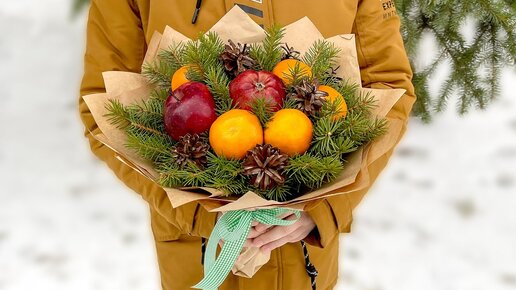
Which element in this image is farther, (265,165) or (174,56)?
(174,56)

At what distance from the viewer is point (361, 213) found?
9.05 feet

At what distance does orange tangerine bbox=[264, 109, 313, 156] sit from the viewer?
0.87m

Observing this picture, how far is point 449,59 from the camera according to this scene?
2447mm

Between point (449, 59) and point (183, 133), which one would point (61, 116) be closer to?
point (449, 59)

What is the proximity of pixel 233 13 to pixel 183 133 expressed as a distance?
29 centimetres

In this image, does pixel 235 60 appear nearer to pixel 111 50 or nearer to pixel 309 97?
pixel 309 97

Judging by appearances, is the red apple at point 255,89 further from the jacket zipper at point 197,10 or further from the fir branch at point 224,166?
the jacket zipper at point 197,10

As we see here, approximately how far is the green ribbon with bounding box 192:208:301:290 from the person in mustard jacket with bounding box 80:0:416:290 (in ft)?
0.29

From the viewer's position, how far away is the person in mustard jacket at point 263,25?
1.19m

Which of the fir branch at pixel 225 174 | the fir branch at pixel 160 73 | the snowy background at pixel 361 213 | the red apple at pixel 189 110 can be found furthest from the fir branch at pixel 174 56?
the snowy background at pixel 361 213

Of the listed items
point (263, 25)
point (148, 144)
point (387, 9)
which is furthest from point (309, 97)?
point (387, 9)

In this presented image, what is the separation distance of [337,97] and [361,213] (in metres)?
1.91

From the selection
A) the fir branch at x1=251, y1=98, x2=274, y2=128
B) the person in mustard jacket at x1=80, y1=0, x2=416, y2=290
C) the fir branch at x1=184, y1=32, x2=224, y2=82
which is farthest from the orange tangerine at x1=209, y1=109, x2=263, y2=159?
the person in mustard jacket at x1=80, y1=0, x2=416, y2=290

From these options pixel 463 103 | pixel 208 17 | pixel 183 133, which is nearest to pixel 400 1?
pixel 463 103
